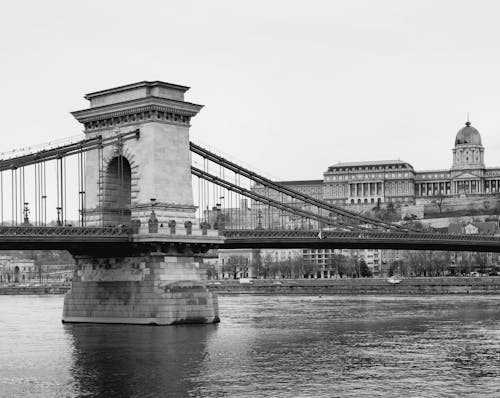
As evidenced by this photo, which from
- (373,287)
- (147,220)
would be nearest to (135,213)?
(147,220)

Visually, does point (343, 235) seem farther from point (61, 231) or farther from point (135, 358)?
point (135, 358)

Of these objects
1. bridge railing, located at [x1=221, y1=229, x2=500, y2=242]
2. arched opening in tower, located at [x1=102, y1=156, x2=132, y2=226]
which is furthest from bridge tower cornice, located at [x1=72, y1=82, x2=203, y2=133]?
bridge railing, located at [x1=221, y1=229, x2=500, y2=242]

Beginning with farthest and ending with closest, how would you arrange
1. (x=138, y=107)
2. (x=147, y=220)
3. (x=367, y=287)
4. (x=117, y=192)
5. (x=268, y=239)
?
(x=367, y=287)
(x=268, y=239)
(x=117, y=192)
(x=138, y=107)
(x=147, y=220)

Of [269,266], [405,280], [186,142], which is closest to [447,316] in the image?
[186,142]

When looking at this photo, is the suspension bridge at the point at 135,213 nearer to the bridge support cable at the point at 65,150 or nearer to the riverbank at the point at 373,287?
the bridge support cable at the point at 65,150

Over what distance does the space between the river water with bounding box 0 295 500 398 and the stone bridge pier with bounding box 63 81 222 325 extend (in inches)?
59.0

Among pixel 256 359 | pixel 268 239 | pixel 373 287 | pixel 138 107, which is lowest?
pixel 256 359

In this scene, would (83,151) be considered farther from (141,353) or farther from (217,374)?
(217,374)

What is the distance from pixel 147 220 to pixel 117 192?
448 centimetres

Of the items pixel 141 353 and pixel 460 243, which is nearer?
pixel 141 353

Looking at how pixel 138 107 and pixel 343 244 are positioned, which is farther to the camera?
pixel 343 244

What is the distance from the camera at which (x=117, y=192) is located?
62.6m

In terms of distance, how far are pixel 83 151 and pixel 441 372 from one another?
25.1m

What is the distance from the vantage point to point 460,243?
273 ft
